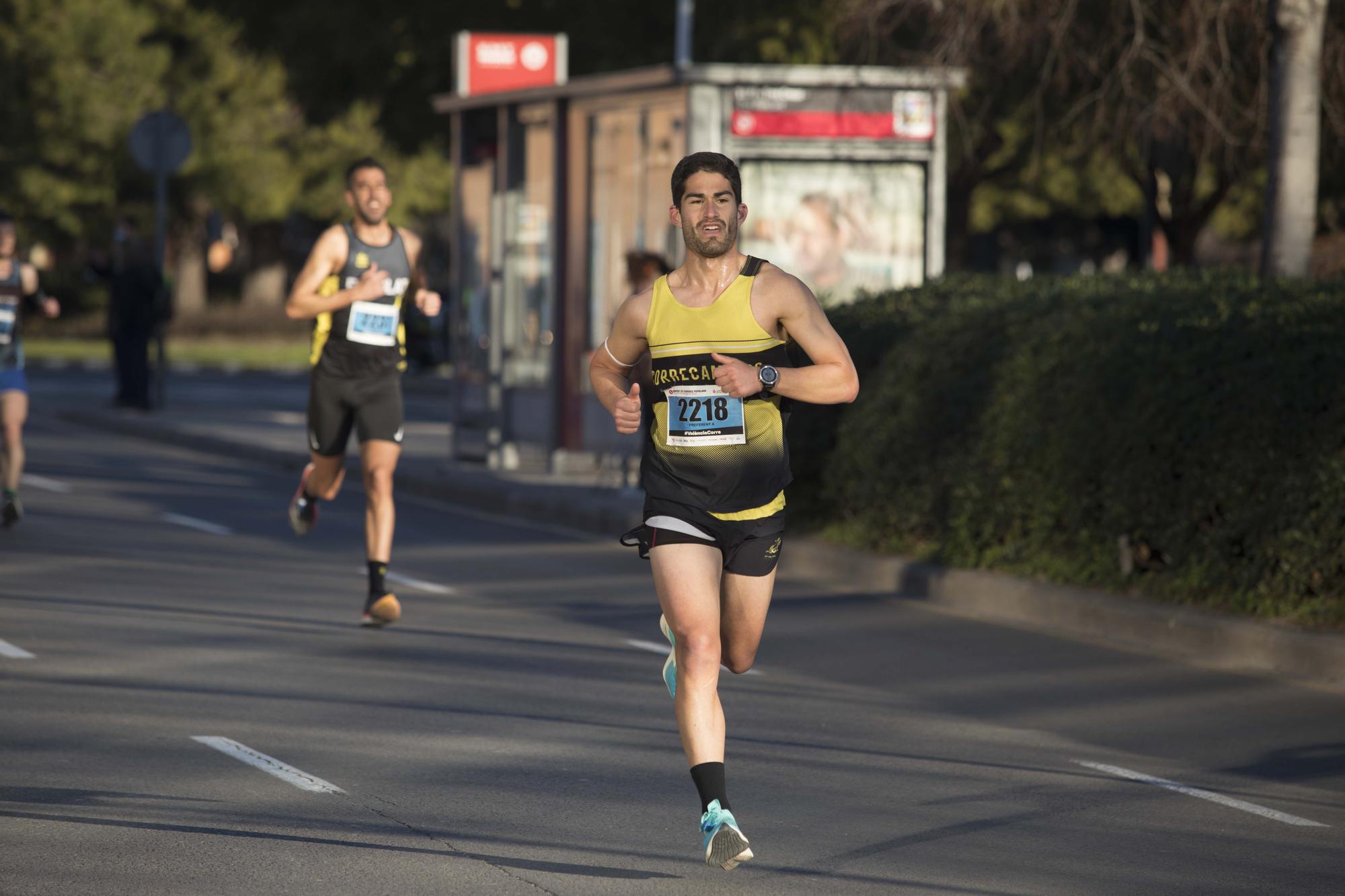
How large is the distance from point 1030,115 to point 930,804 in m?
16.5

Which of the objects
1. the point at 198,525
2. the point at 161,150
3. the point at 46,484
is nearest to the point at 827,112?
the point at 198,525

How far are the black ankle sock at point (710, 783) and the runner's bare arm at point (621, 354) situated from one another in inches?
36.2

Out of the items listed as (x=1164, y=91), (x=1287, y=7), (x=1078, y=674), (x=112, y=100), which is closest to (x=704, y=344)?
(x=1078, y=674)

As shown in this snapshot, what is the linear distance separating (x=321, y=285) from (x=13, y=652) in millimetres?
2172

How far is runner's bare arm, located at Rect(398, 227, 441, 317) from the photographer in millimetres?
10070

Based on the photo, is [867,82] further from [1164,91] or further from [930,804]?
[930,804]

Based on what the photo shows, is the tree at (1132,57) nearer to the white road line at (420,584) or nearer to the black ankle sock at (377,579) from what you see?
the white road line at (420,584)

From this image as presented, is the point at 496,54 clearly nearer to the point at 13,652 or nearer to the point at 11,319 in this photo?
the point at 11,319

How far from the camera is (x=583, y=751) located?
293 inches

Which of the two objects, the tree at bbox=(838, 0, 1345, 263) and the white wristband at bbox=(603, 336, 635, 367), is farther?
the tree at bbox=(838, 0, 1345, 263)

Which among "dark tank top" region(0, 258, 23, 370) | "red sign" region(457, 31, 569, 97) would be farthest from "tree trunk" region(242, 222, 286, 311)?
"dark tank top" region(0, 258, 23, 370)

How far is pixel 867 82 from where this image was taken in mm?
15875

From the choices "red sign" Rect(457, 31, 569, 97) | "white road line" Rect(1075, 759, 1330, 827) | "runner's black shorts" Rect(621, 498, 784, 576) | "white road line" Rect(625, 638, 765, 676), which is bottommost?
"white road line" Rect(625, 638, 765, 676)

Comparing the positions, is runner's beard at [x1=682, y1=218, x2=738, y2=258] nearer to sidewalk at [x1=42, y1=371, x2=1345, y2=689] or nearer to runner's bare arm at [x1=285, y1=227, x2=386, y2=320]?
sidewalk at [x1=42, y1=371, x2=1345, y2=689]
